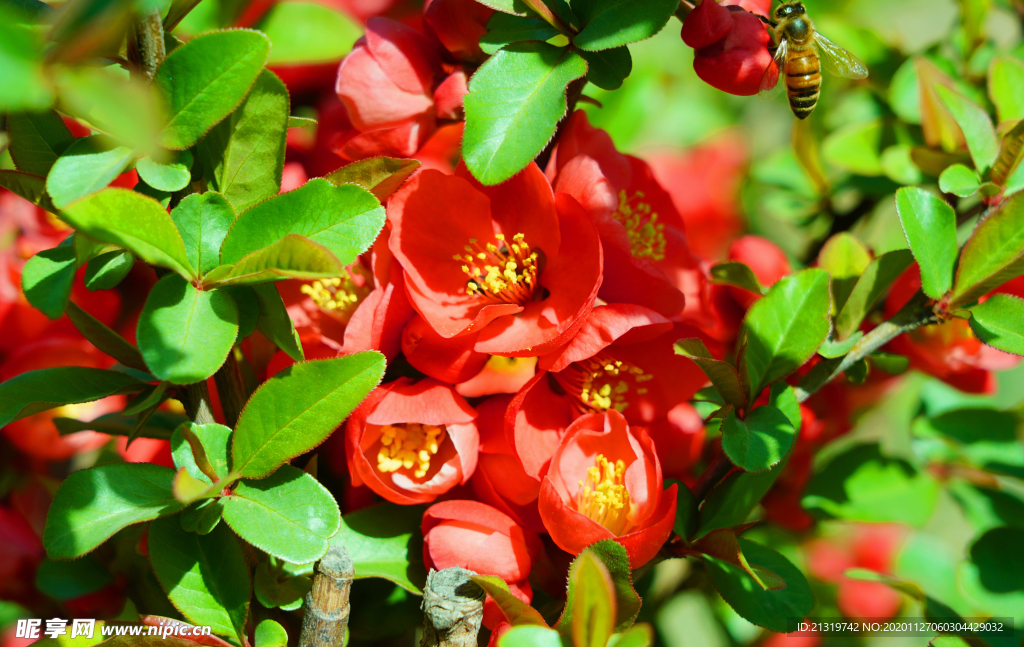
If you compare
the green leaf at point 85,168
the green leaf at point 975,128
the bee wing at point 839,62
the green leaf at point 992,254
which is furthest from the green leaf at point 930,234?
the green leaf at point 85,168

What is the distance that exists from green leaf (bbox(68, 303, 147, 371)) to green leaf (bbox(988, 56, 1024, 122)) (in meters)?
0.91

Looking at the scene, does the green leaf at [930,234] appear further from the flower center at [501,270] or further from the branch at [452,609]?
the branch at [452,609]

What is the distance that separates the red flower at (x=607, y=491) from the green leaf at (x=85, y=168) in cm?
36

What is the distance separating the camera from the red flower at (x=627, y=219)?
60cm

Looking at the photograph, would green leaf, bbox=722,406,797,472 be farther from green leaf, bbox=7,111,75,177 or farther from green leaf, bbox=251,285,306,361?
green leaf, bbox=7,111,75,177

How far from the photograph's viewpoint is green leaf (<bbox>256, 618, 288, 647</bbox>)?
56cm

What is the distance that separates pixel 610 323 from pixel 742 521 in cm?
22

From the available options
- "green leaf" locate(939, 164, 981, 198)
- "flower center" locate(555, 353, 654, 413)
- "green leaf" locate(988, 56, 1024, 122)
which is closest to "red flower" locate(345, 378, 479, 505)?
"flower center" locate(555, 353, 654, 413)

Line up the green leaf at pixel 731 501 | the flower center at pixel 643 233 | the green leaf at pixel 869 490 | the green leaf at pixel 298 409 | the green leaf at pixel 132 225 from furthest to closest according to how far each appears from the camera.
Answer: the green leaf at pixel 869 490
the flower center at pixel 643 233
the green leaf at pixel 731 501
the green leaf at pixel 298 409
the green leaf at pixel 132 225

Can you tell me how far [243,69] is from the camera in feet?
1.55

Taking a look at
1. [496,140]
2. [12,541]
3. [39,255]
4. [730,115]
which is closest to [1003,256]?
[496,140]

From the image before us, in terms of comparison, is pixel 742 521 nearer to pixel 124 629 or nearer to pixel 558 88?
pixel 558 88

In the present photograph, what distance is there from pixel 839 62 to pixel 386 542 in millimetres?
689

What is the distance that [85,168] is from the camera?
0.45m
